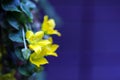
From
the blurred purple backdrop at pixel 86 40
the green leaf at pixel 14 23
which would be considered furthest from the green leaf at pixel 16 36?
the blurred purple backdrop at pixel 86 40

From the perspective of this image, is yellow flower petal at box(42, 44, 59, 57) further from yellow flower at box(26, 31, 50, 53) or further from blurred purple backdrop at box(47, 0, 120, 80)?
blurred purple backdrop at box(47, 0, 120, 80)

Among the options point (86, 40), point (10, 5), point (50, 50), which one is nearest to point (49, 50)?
point (50, 50)

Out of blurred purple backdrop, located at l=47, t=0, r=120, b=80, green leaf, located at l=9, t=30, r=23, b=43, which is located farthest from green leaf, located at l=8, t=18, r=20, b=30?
blurred purple backdrop, located at l=47, t=0, r=120, b=80

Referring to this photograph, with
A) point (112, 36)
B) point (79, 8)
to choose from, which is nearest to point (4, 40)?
point (79, 8)

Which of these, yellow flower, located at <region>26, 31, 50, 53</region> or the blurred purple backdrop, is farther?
the blurred purple backdrop

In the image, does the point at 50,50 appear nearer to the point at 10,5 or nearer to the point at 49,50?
the point at 49,50

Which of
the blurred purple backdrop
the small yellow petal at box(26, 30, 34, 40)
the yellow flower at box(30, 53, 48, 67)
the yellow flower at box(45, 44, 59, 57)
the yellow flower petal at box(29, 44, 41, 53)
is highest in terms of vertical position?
the small yellow petal at box(26, 30, 34, 40)
